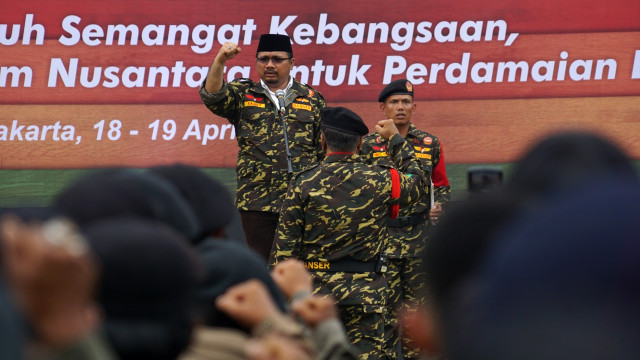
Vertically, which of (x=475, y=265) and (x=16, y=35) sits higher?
(x=16, y=35)

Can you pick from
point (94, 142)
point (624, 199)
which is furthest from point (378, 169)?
point (624, 199)

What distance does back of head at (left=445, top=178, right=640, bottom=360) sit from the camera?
1154 mm

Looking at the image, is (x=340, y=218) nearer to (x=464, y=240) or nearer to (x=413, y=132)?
(x=413, y=132)

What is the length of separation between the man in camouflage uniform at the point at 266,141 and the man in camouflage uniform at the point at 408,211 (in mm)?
465

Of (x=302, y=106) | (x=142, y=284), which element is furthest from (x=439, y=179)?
(x=142, y=284)

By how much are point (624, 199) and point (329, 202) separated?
4144 mm

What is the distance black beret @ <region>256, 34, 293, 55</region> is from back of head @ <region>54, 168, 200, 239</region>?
518 centimetres

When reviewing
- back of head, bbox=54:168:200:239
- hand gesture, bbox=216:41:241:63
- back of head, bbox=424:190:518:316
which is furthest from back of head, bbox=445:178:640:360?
hand gesture, bbox=216:41:241:63

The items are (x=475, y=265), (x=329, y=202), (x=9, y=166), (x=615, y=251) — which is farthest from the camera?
(x=9, y=166)

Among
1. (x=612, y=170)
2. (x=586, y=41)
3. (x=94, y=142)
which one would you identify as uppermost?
(x=586, y=41)

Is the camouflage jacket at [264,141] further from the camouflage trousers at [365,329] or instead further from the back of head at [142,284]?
the back of head at [142,284]

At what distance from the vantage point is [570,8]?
7.78 meters

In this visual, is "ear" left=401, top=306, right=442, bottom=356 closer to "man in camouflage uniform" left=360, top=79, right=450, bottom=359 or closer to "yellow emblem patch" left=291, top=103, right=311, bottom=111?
"man in camouflage uniform" left=360, top=79, right=450, bottom=359

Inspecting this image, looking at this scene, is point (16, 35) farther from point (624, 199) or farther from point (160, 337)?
point (624, 199)
